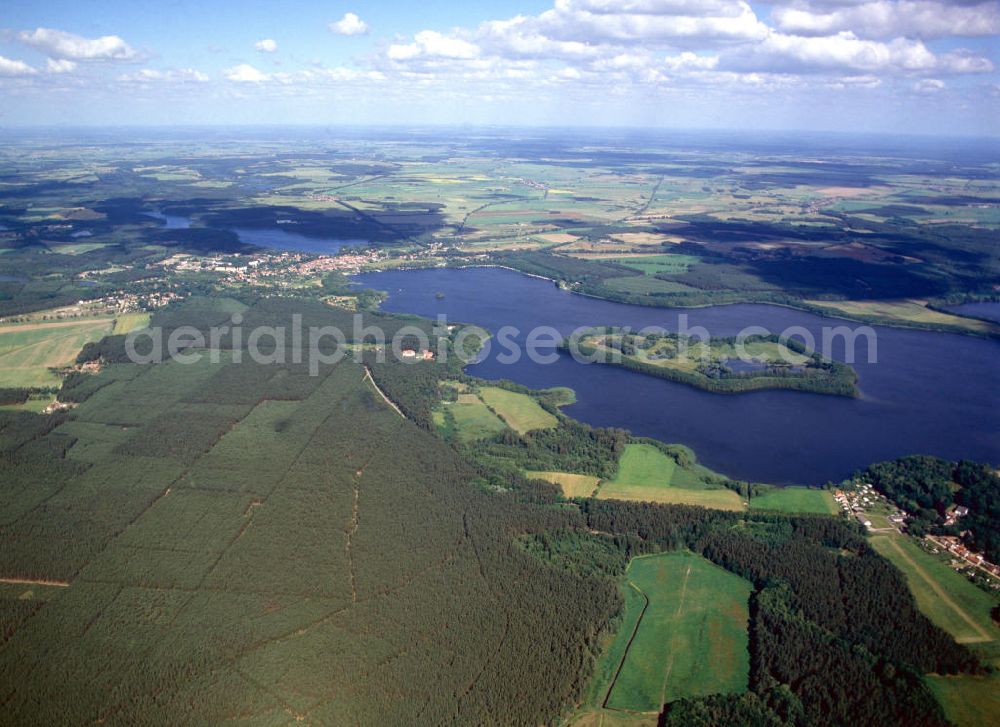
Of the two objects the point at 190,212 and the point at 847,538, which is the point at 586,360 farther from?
the point at 190,212

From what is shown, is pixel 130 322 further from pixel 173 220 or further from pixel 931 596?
pixel 931 596

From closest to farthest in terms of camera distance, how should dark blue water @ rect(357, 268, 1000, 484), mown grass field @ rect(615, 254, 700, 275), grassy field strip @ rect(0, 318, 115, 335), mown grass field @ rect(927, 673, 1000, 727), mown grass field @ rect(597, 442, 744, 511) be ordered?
1. mown grass field @ rect(927, 673, 1000, 727)
2. mown grass field @ rect(597, 442, 744, 511)
3. dark blue water @ rect(357, 268, 1000, 484)
4. grassy field strip @ rect(0, 318, 115, 335)
5. mown grass field @ rect(615, 254, 700, 275)

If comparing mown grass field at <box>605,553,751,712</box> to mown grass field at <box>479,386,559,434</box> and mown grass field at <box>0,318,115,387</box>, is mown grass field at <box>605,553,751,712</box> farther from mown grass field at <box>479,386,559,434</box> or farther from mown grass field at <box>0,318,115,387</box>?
mown grass field at <box>0,318,115,387</box>

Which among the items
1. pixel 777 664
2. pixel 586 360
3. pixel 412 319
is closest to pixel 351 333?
pixel 412 319

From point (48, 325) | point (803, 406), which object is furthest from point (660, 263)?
point (48, 325)

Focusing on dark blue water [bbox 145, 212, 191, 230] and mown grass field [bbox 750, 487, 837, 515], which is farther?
dark blue water [bbox 145, 212, 191, 230]

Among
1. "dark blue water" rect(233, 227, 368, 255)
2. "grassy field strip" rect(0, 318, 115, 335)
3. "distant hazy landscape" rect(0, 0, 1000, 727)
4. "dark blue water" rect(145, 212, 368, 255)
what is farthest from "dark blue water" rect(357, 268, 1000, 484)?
"dark blue water" rect(145, 212, 368, 255)
